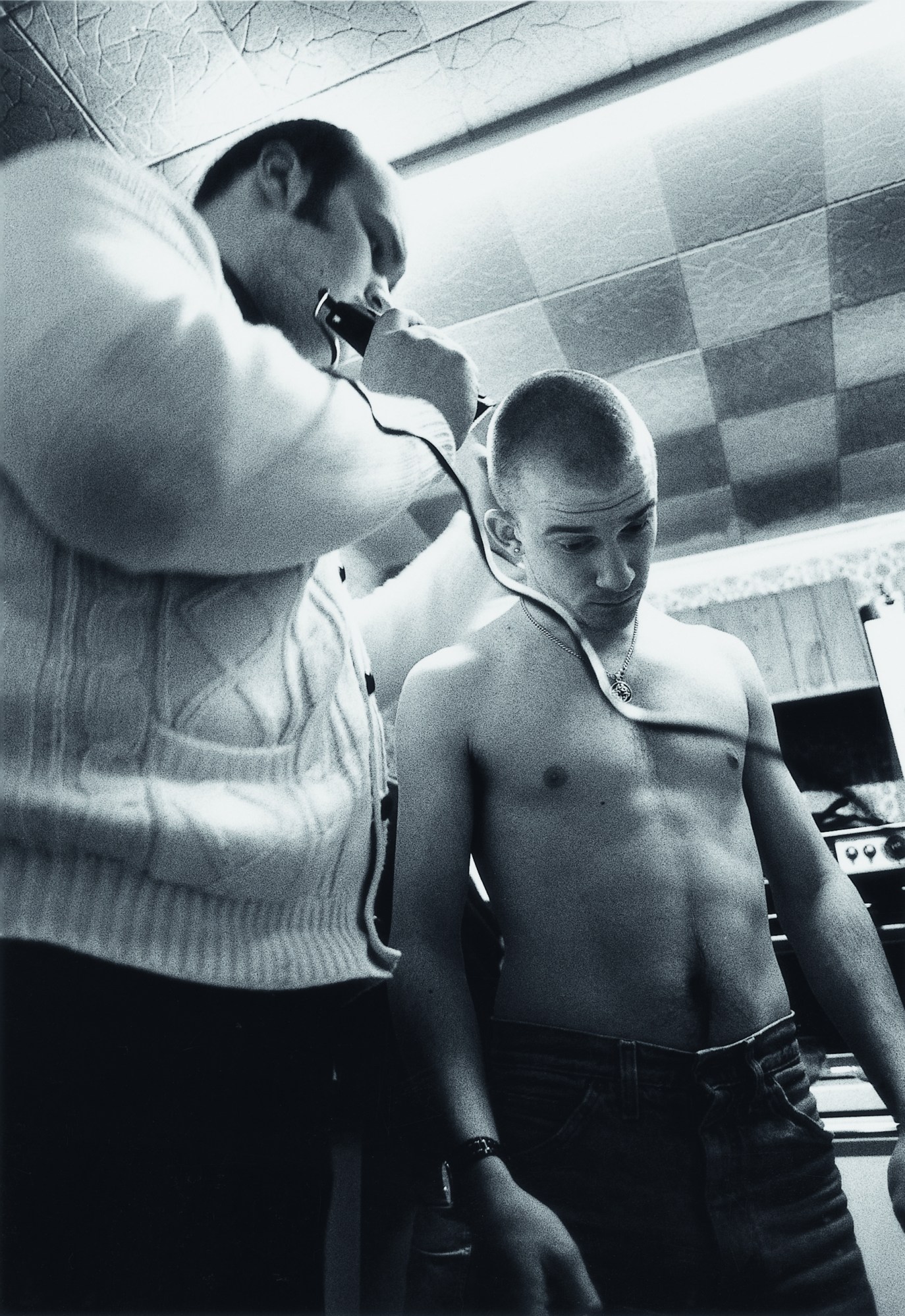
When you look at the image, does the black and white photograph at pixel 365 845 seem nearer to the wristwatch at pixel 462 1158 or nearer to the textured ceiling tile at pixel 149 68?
the wristwatch at pixel 462 1158

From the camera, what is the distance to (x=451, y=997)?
1.82 ft

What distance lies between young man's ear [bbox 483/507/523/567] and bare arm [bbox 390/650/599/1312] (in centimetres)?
11

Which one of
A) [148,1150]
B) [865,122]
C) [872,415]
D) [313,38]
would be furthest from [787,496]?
[148,1150]

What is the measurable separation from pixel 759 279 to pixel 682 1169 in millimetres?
1774

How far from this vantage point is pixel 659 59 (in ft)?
4.29

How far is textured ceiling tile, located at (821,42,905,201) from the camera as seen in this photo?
54.1 inches

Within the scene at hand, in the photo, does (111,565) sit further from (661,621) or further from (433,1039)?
(661,621)

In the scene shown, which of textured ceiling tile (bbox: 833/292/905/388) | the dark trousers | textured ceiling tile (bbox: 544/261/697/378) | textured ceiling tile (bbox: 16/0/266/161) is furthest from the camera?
textured ceiling tile (bbox: 833/292/905/388)

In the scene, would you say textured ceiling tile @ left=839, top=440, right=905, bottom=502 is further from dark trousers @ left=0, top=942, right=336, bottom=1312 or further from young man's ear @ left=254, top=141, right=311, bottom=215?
dark trousers @ left=0, top=942, right=336, bottom=1312

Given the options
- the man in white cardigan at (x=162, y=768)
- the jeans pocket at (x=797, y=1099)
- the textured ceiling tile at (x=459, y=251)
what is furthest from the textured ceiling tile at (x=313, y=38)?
the jeans pocket at (x=797, y=1099)

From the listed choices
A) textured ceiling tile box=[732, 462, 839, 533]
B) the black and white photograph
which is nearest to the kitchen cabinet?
textured ceiling tile box=[732, 462, 839, 533]

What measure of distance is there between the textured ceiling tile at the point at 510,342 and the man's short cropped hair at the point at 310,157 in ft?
3.27

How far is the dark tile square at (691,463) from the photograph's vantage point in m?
1.49

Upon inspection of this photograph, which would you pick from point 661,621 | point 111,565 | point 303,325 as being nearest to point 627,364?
point 661,621
